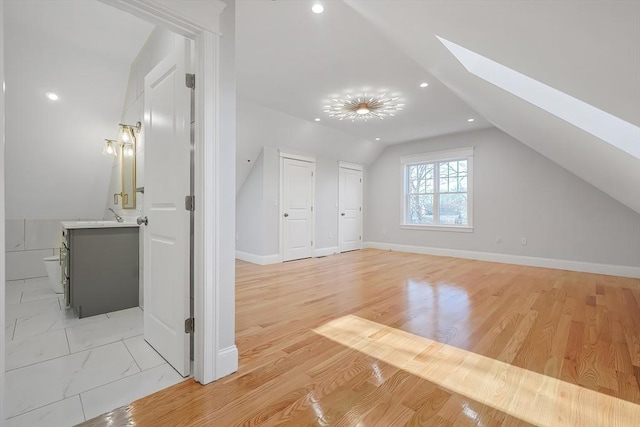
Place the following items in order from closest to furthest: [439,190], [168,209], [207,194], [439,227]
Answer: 1. [207,194]
2. [168,209]
3. [439,227]
4. [439,190]

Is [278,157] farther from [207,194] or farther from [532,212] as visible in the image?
[532,212]

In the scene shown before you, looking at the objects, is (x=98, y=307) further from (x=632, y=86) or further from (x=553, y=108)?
(x=553, y=108)

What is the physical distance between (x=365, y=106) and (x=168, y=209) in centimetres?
324

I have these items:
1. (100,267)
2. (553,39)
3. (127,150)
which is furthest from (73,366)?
(553,39)

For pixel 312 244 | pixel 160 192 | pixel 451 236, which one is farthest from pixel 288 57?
pixel 451 236

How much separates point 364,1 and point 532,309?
10.4 ft

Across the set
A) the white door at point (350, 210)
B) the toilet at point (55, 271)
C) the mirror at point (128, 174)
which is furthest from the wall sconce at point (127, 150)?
the white door at point (350, 210)

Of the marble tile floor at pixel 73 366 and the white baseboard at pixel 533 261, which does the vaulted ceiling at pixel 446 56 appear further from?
the marble tile floor at pixel 73 366

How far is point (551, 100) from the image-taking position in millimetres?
2225

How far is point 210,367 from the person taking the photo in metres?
1.57

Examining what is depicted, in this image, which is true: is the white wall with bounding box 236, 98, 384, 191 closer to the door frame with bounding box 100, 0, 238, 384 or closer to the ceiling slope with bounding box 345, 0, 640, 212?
the ceiling slope with bounding box 345, 0, 640, 212

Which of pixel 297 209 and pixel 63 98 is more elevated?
pixel 63 98

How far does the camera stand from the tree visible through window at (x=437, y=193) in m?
6.04

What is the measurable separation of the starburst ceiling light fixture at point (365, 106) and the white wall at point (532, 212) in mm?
2341
